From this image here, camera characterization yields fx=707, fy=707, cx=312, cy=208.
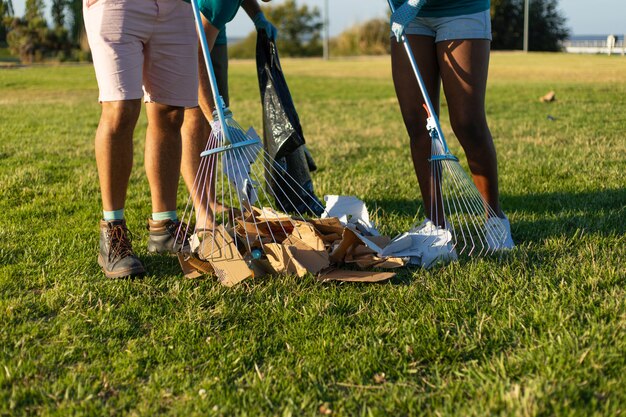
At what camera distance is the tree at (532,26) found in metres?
46.7

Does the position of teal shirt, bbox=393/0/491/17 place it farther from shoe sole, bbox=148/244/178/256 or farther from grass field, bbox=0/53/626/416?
shoe sole, bbox=148/244/178/256

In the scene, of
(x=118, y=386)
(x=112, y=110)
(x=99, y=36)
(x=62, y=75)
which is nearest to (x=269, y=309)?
(x=118, y=386)

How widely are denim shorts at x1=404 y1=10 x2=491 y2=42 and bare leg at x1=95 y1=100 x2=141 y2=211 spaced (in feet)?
4.72

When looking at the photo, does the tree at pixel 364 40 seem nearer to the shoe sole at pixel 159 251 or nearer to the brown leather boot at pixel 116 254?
the shoe sole at pixel 159 251

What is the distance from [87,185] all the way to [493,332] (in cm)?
386

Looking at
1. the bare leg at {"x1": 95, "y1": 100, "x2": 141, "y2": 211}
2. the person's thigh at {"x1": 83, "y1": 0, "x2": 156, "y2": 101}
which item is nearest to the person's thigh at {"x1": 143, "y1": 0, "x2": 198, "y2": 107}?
the person's thigh at {"x1": 83, "y1": 0, "x2": 156, "y2": 101}

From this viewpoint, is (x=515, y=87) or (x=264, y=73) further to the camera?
(x=515, y=87)

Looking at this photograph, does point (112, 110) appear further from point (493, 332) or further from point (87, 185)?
point (87, 185)

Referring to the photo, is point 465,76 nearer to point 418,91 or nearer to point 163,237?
point 418,91

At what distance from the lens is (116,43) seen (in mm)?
3271

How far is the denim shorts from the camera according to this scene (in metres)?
3.53

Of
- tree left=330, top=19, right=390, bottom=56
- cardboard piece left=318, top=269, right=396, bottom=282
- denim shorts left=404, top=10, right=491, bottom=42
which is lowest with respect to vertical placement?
cardboard piece left=318, top=269, right=396, bottom=282

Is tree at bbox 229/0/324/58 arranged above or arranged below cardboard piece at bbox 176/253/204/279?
above

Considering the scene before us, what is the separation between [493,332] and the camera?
2625 millimetres
